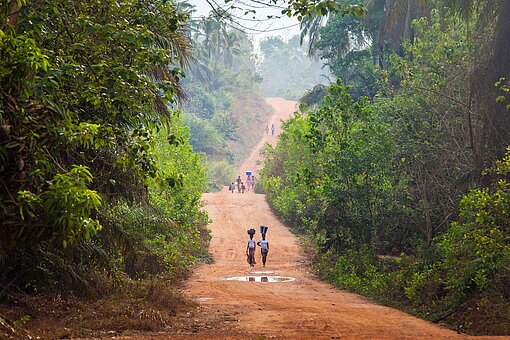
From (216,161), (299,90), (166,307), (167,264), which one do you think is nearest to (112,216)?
(166,307)

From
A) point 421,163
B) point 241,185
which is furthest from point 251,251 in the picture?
point 241,185

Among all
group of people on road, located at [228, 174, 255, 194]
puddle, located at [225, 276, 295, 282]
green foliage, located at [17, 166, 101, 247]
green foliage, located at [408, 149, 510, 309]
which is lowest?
puddle, located at [225, 276, 295, 282]

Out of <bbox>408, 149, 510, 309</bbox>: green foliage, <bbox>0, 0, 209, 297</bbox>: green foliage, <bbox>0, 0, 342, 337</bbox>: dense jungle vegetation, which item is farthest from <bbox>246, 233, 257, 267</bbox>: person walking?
<bbox>0, 0, 342, 337</bbox>: dense jungle vegetation

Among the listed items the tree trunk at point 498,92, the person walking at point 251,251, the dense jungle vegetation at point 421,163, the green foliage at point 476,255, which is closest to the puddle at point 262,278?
the dense jungle vegetation at point 421,163

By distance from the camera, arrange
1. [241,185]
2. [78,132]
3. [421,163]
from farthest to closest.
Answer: [241,185], [421,163], [78,132]

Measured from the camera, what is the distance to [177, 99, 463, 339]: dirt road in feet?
32.6

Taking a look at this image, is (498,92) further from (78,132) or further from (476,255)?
(78,132)

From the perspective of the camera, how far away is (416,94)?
19484mm

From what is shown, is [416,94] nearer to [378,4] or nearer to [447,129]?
[447,129]

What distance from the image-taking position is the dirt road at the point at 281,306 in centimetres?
992

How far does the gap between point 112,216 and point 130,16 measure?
4082 millimetres

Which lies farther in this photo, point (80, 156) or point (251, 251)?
point (251, 251)

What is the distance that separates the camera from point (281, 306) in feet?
43.6

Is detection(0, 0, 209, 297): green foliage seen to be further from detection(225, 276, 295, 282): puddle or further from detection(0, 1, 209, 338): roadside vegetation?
detection(225, 276, 295, 282): puddle
